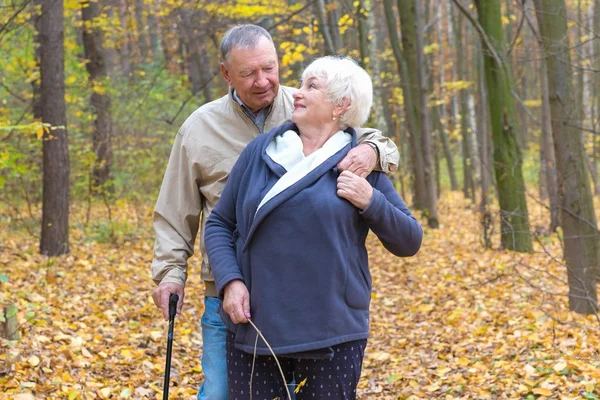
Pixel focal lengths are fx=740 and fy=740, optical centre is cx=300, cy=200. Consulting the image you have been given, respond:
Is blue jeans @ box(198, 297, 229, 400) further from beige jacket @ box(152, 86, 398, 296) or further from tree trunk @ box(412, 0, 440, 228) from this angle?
tree trunk @ box(412, 0, 440, 228)

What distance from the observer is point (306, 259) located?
2.63 meters

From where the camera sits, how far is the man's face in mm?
3188

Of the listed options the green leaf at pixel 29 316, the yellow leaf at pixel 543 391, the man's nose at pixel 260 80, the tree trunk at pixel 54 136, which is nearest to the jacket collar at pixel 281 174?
the man's nose at pixel 260 80

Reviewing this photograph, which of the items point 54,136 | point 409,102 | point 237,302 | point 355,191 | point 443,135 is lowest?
point 237,302

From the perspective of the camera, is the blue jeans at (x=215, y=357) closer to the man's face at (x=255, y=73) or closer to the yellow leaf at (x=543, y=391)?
the man's face at (x=255, y=73)

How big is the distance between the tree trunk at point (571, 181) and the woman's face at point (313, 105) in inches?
204

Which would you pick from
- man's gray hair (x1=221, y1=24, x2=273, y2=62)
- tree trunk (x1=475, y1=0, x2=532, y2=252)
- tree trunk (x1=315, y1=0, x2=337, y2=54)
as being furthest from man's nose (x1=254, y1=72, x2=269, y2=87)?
tree trunk (x1=315, y1=0, x2=337, y2=54)

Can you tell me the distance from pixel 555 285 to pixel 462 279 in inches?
52.6

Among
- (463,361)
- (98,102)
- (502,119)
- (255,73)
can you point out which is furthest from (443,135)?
(255,73)

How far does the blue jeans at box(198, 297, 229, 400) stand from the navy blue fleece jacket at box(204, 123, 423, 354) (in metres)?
0.38

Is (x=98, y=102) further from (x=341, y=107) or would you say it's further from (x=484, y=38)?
(x=341, y=107)

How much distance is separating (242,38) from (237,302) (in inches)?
47.1

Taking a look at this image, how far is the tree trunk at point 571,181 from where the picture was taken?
7.46m

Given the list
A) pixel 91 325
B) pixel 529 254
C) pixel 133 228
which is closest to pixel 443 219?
pixel 529 254
